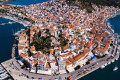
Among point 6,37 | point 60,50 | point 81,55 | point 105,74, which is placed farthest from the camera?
point 6,37

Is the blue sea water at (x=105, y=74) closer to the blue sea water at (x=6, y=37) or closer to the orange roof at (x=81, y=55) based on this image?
the orange roof at (x=81, y=55)

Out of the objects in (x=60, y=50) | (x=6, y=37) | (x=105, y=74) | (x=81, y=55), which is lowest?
(x=105, y=74)

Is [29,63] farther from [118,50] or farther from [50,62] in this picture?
[118,50]

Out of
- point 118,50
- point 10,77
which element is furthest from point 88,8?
point 10,77

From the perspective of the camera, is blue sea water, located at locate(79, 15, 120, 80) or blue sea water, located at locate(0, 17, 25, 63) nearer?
blue sea water, located at locate(79, 15, 120, 80)

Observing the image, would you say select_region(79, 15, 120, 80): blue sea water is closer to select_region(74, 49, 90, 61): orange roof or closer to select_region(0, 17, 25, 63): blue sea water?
select_region(74, 49, 90, 61): orange roof

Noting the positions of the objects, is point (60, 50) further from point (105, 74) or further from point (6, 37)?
point (6, 37)

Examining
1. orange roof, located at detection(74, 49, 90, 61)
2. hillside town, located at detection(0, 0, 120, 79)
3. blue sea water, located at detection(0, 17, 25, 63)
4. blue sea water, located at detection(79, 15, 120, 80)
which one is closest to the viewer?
blue sea water, located at detection(79, 15, 120, 80)

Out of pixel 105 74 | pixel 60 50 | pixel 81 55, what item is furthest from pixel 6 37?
pixel 105 74

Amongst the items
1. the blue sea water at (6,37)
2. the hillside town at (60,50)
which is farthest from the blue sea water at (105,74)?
the blue sea water at (6,37)

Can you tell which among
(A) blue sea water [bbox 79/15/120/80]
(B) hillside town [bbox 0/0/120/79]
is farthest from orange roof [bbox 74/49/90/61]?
(A) blue sea water [bbox 79/15/120/80]
